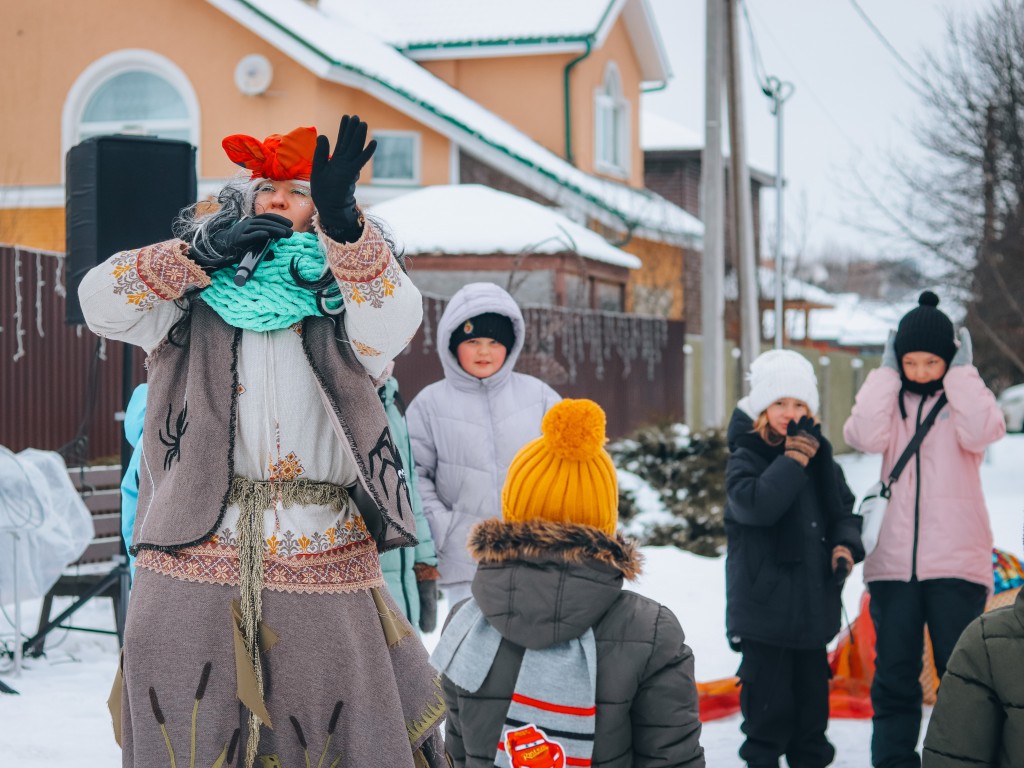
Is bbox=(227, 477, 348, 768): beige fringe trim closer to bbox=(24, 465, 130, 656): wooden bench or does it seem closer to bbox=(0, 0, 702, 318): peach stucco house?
bbox=(24, 465, 130, 656): wooden bench

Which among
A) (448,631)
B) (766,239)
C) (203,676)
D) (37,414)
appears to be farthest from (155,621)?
(766,239)

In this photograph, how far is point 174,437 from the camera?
2.89 m

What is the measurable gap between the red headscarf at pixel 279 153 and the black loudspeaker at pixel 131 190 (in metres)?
2.65

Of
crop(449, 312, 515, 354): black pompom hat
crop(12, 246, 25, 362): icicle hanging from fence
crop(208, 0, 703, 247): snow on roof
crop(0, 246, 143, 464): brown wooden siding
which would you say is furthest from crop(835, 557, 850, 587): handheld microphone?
crop(208, 0, 703, 247): snow on roof

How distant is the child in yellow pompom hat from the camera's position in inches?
102

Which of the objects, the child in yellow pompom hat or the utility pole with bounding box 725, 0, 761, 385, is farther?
the utility pole with bounding box 725, 0, 761, 385

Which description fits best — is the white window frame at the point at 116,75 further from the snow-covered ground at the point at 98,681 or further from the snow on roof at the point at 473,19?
the snow-covered ground at the point at 98,681

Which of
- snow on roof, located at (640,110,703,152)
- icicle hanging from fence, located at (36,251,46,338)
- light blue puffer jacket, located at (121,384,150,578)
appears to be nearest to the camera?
light blue puffer jacket, located at (121,384,150,578)

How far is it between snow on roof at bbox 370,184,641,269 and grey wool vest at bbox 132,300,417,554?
30.8ft

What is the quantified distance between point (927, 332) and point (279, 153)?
3.17 meters

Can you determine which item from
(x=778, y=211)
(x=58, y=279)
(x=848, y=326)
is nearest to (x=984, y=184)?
(x=778, y=211)

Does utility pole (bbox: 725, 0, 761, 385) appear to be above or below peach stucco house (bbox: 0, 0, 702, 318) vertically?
below

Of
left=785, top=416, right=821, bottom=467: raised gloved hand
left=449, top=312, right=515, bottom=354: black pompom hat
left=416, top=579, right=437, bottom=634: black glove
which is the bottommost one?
left=416, top=579, right=437, bottom=634: black glove

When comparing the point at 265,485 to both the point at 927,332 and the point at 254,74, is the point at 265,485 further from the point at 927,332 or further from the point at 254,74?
the point at 254,74
